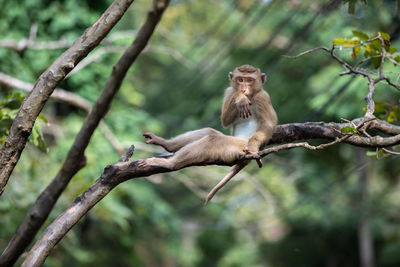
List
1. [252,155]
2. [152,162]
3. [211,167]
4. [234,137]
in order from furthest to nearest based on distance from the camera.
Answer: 1. [211,167]
2. [234,137]
3. [252,155]
4. [152,162]

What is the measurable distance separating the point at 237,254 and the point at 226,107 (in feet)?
30.0

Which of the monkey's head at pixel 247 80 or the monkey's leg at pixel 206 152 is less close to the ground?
the monkey's head at pixel 247 80

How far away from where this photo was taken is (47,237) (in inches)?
104

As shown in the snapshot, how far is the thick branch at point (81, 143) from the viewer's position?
10.6 feet

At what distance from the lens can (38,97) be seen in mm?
2664

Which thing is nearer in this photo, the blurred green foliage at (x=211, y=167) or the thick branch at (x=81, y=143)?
the thick branch at (x=81, y=143)

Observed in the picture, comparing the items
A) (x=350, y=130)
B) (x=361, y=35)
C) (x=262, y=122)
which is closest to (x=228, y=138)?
(x=262, y=122)

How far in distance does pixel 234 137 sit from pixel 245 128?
24 centimetres

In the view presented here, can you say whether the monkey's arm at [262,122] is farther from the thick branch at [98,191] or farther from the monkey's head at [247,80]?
the thick branch at [98,191]

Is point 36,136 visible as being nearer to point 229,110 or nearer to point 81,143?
point 81,143

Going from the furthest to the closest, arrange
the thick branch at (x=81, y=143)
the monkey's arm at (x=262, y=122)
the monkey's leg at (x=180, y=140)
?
the monkey's leg at (x=180, y=140) → the monkey's arm at (x=262, y=122) → the thick branch at (x=81, y=143)

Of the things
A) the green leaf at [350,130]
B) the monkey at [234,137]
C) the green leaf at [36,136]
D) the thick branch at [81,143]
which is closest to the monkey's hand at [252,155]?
the monkey at [234,137]

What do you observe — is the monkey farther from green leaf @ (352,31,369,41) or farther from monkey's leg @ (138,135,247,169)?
green leaf @ (352,31,369,41)

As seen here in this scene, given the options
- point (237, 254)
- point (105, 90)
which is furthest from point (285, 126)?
point (237, 254)
